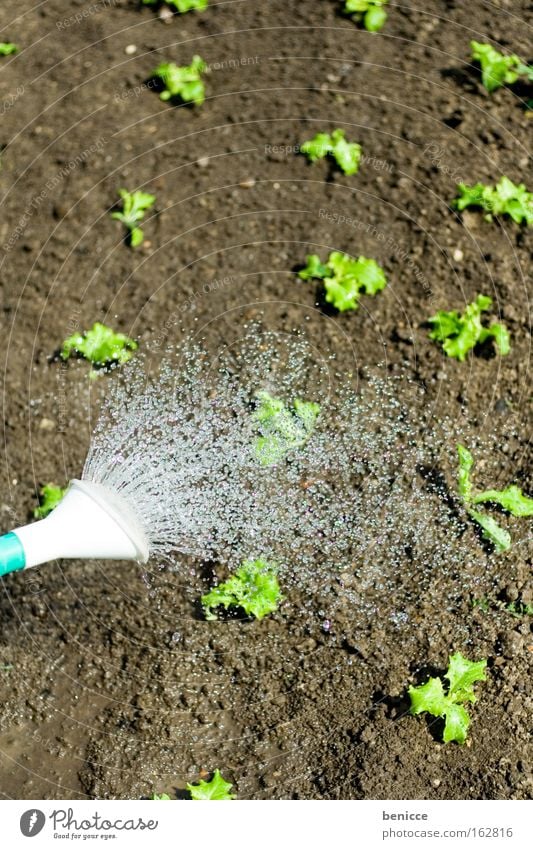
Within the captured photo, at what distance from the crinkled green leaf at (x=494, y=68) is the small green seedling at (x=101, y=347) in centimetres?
177

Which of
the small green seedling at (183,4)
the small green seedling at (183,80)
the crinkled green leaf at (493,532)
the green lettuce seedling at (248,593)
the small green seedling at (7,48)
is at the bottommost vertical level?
the crinkled green leaf at (493,532)

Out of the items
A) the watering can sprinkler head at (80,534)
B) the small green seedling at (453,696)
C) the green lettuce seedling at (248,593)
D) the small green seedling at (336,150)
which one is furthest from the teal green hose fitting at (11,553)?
the small green seedling at (336,150)

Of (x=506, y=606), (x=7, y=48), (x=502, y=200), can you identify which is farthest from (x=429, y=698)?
(x=7, y=48)

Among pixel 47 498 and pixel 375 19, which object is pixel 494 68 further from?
pixel 47 498

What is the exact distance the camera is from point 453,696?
2961 millimetres

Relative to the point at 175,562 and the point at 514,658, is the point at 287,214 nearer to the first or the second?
the point at 175,562

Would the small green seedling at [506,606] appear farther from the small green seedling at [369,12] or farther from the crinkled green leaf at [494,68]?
the small green seedling at [369,12]

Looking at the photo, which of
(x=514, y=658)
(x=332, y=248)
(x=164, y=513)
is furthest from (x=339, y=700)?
(x=332, y=248)

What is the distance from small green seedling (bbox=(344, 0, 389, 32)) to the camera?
3854 millimetres

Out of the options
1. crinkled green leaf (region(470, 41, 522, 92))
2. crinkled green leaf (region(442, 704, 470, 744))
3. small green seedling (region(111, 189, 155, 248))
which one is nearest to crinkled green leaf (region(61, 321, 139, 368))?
small green seedling (region(111, 189, 155, 248))

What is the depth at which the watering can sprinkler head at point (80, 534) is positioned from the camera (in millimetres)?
2629

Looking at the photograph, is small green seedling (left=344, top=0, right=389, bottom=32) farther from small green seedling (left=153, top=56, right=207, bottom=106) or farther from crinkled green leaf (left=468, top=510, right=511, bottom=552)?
crinkled green leaf (left=468, top=510, right=511, bottom=552)

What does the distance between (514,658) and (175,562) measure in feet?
3.78

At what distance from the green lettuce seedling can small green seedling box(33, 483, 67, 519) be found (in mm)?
615
